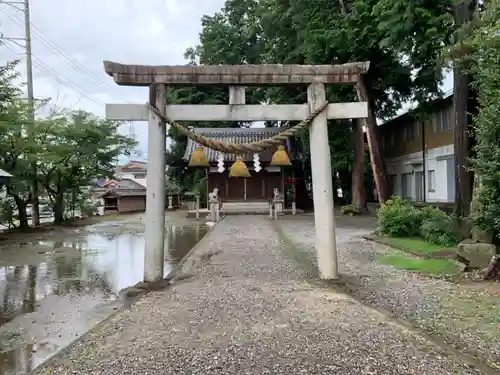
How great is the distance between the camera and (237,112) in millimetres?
7672

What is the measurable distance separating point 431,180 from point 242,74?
729 inches

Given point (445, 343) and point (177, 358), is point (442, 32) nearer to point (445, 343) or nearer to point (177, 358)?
A: point (445, 343)

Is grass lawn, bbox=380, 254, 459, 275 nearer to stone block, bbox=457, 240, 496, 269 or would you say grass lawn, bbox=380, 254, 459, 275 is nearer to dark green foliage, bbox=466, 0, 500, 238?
stone block, bbox=457, 240, 496, 269

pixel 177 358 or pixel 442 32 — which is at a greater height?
pixel 442 32

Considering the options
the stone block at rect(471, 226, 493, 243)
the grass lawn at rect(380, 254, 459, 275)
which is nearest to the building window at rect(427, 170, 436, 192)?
the grass lawn at rect(380, 254, 459, 275)

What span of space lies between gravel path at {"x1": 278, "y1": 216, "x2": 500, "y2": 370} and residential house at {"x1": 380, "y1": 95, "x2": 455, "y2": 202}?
1248 cm

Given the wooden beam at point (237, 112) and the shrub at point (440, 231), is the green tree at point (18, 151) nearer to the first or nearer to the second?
the wooden beam at point (237, 112)

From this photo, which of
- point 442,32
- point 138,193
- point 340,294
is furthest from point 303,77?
point 138,193

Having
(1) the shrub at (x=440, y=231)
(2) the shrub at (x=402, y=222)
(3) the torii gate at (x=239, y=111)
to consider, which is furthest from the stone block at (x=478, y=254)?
(2) the shrub at (x=402, y=222)

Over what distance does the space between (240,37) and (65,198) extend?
→ 53.8 feet

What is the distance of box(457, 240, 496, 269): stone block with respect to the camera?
8164 mm

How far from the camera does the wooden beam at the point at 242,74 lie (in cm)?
757

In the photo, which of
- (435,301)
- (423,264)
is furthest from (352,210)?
(435,301)

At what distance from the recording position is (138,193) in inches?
1598
